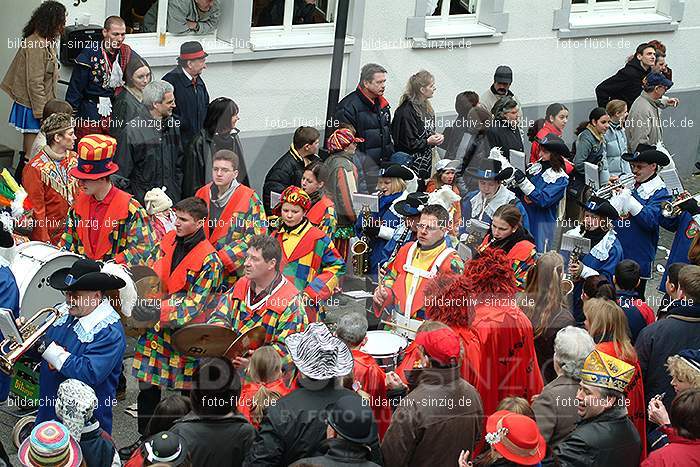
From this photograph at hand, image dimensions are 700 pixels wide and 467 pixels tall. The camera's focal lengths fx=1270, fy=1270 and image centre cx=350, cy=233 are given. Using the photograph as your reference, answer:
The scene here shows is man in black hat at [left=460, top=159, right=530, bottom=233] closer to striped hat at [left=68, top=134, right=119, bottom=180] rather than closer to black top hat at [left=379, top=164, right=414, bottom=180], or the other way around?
black top hat at [left=379, top=164, right=414, bottom=180]

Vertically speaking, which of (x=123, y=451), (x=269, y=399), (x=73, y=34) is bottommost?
(x=123, y=451)

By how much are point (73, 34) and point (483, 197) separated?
4.18m

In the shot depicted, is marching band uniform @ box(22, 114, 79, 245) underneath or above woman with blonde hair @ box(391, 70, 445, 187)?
underneath

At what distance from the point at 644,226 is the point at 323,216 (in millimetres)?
3214

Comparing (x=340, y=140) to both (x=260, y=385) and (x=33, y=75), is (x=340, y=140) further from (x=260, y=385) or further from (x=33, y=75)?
(x=260, y=385)

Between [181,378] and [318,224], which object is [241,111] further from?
[181,378]

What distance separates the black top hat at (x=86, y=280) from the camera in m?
7.27

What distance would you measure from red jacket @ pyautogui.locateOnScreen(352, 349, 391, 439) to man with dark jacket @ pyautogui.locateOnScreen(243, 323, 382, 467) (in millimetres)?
709

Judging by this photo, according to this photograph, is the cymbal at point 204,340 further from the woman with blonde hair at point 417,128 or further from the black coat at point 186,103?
the woman with blonde hair at point 417,128

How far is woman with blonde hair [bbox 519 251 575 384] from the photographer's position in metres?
8.86

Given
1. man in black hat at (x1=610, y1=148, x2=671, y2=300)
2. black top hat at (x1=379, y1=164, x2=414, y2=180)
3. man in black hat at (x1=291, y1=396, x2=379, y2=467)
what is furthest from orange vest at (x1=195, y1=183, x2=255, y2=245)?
man in black hat at (x1=291, y1=396, x2=379, y2=467)

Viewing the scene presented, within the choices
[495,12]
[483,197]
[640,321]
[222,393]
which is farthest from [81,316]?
[495,12]

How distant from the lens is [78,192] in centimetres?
992

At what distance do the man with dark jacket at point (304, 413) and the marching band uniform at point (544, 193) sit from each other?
213 inches
